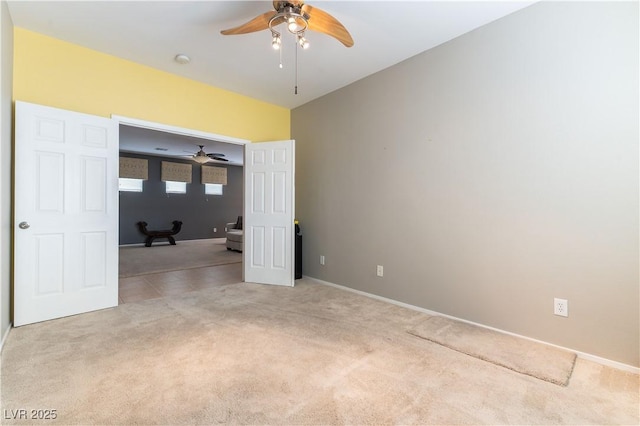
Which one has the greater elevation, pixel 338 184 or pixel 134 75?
pixel 134 75

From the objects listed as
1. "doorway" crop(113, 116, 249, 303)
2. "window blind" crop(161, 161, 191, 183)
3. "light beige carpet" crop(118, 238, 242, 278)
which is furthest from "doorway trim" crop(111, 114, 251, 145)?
"window blind" crop(161, 161, 191, 183)

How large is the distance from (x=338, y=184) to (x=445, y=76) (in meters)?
1.74

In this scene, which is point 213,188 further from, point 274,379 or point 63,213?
point 274,379

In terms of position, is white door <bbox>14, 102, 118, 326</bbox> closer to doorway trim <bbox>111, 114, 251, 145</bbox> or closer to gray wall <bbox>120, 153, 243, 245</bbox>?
doorway trim <bbox>111, 114, 251, 145</bbox>

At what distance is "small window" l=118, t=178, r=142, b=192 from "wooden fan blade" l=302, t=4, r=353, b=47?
7.89 meters

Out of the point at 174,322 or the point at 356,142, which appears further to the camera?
the point at 356,142

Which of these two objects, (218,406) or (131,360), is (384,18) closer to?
(218,406)

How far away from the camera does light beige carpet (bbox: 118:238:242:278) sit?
519cm

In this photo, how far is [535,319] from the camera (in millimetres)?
2332

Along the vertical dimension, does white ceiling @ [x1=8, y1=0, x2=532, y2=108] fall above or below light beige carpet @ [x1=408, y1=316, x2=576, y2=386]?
above

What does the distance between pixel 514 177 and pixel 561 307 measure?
1046mm

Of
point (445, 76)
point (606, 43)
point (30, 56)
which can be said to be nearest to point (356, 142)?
point (445, 76)

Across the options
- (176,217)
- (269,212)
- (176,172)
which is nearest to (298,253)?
(269,212)

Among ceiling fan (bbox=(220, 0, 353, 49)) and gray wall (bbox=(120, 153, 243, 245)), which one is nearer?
ceiling fan (bbox=(220, 0, 353, 49))
